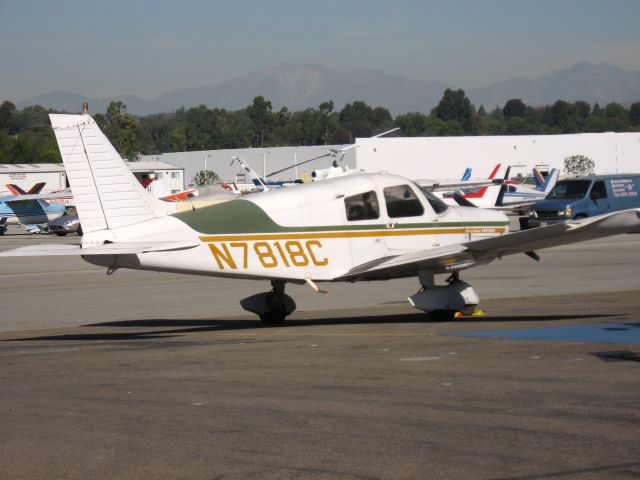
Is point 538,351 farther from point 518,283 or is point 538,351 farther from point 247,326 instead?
point 518,283

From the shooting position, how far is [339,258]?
1498cm

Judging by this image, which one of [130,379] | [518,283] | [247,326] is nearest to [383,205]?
[247,326]

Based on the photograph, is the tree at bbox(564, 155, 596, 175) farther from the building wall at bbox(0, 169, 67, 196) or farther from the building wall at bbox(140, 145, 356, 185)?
the building wall at bbox(0, 169, 67, 196)

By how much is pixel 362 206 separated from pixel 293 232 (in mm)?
1180

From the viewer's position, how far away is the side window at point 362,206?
49.5 feet

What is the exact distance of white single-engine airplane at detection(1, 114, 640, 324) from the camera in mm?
14008

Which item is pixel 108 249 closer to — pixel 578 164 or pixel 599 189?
pixel 599 189

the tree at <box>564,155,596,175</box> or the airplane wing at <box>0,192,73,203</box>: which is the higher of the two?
the airplane wing at <box>0,192,73,203</box>

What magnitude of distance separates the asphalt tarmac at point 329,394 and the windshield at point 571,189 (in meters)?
23.2

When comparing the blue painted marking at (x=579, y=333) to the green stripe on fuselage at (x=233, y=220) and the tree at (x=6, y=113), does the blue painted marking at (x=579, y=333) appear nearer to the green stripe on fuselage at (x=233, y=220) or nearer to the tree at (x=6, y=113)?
the green stripe on fuselage at (x=233, y=220)

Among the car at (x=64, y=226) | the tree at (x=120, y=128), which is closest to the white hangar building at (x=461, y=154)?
the tree at (x=120, y=128)

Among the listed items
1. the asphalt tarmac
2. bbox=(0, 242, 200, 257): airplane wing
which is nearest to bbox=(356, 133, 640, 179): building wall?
the asphalt tarmac

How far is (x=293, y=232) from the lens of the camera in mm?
14656

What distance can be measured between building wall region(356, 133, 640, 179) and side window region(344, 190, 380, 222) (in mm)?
82317
